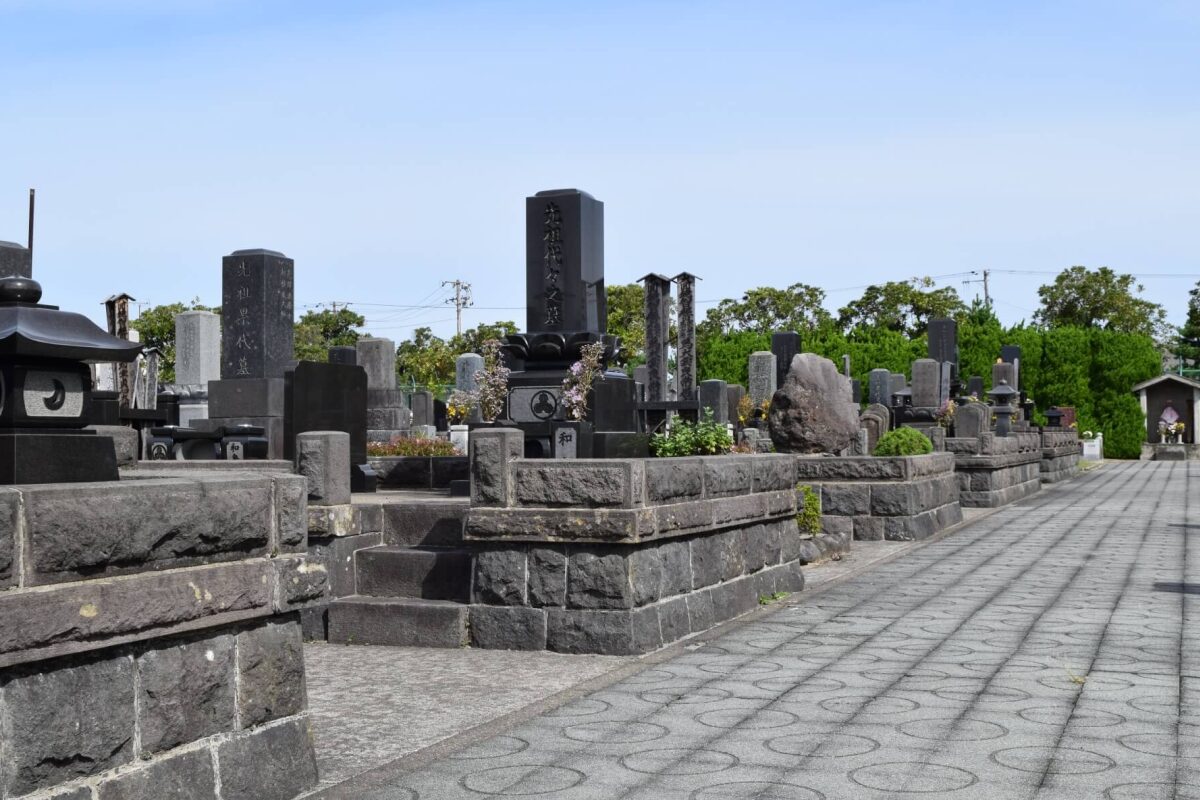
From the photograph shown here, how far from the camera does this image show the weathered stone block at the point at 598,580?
7402 mm

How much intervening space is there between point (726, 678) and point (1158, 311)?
7072cm

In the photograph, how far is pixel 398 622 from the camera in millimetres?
7934

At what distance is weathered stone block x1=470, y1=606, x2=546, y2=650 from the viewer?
24.9 feet

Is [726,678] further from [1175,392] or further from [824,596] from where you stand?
[1175,392]

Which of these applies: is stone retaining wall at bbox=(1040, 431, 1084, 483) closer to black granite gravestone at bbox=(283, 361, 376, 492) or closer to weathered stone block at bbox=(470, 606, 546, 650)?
black granite gravestone at bbox=(283, 361, 376, 492)

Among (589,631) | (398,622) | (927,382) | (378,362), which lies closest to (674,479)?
(589,631)

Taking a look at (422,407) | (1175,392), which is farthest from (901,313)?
(422,407)

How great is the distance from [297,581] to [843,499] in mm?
11465

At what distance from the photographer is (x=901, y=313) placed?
65750 mm

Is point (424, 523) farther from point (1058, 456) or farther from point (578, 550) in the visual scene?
point (1058, 456)

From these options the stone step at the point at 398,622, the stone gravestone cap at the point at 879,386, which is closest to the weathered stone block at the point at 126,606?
the stone step at the point at 398,622

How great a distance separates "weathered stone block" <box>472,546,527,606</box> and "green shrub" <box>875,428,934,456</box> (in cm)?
933

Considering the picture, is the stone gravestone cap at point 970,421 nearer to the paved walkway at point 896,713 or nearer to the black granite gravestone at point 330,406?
the paved walkway at point 896,713

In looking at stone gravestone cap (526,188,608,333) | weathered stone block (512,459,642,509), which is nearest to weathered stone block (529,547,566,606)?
weathered stone block (512,459,642,509)
